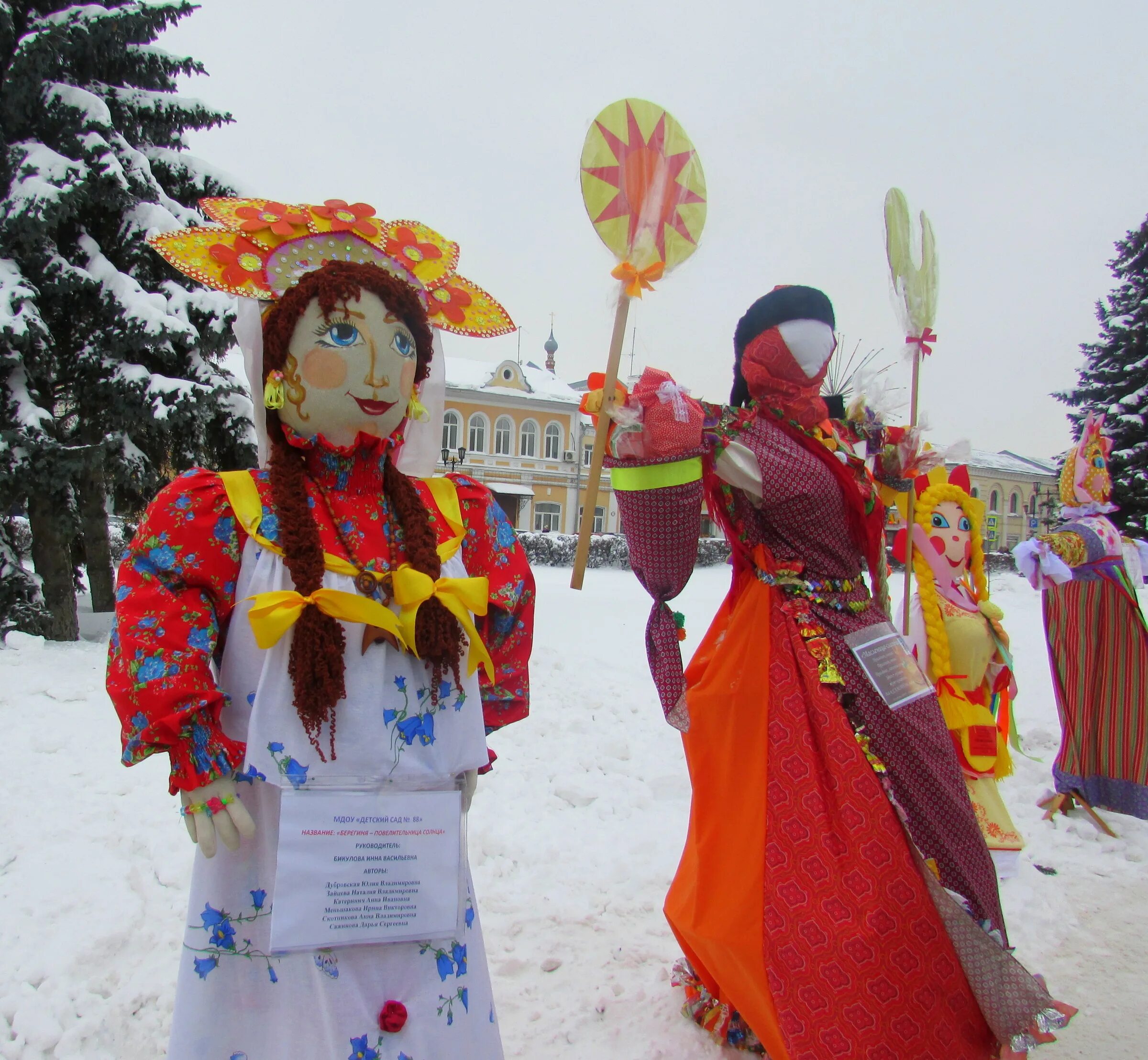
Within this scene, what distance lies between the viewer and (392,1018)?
161 centimetres

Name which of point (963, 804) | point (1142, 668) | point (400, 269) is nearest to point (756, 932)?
point (963, 804)

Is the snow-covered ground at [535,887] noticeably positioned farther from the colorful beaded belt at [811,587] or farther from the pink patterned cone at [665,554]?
the colorful beaded belt at [811,587]

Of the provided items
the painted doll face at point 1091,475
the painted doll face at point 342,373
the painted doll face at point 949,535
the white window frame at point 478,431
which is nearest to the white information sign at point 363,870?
the painted doll face at point 342,373

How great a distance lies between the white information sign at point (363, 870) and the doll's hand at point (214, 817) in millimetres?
78

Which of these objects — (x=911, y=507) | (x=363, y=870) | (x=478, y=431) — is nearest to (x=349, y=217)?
(x=363, y=870)

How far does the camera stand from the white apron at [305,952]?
1587 mm

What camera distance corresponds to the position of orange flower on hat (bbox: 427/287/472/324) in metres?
2.04

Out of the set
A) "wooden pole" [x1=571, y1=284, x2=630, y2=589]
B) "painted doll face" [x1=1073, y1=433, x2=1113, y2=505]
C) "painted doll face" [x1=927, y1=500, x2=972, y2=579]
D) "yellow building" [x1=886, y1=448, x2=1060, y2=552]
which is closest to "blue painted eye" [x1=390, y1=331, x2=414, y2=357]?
"wooden pole" [x1=571, y1=284, x2=630, y2=589]

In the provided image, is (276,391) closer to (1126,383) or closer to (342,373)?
(342,373)

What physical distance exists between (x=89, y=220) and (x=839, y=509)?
7275 mm

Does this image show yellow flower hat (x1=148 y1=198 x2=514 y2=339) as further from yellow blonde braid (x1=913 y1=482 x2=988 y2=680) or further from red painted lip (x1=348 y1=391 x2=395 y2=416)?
yellow blonde braid (x1=913 y1=482 x2=988 y2=680)

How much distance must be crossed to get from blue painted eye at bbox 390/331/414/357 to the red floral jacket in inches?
9.7

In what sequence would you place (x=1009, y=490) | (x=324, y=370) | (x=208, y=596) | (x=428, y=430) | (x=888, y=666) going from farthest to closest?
(x=1009, y=490) < (x=888, y=666) < (x=428, y=430) < (x=324, y=370) < (x=208, y=596)

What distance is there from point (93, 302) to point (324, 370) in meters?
6.37
